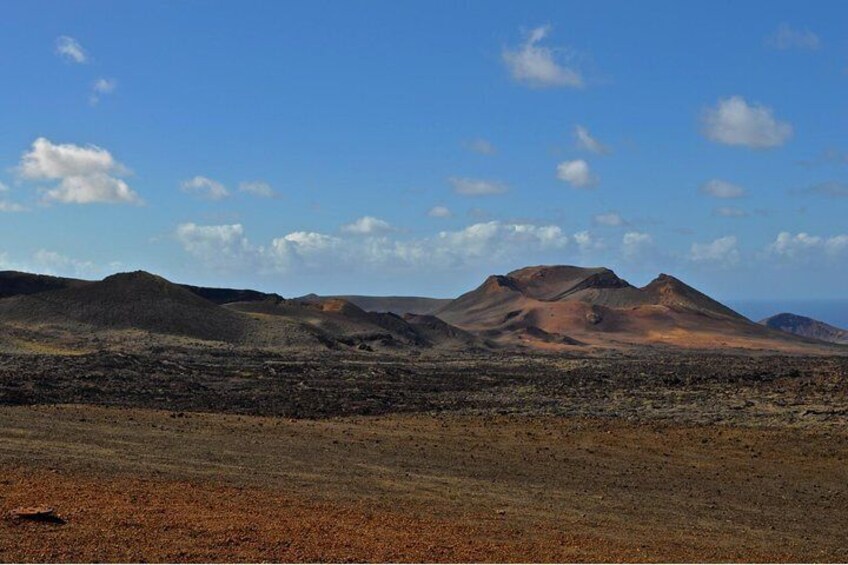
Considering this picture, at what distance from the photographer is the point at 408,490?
57.2 feet

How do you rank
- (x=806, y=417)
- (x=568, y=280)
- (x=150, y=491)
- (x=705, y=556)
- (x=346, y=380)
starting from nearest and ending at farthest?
1. (x=705, y=556)
2. (x=150, y=491)
3. (x=806, y=417)
4. (x=346, y=380)
5. (x=568, y=280)

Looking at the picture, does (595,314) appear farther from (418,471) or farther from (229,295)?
(418,471)

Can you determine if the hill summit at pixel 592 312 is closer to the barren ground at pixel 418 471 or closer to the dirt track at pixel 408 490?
the barren ground at pixel 418 471

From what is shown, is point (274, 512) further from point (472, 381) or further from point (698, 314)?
point (698, 314)

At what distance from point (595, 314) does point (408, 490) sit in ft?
407

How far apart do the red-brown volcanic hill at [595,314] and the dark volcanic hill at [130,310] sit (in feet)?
140

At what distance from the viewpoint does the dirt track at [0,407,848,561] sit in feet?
39.5

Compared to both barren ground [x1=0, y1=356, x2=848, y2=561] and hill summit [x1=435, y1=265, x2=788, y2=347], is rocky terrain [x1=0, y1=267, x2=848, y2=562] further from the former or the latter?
hill summit [x1=435, y1=265, x2=788, y2=347]

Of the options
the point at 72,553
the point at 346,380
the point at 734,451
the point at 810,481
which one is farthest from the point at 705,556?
the point at 346,380

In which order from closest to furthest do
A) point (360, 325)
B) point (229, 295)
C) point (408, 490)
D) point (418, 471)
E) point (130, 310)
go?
point (408, 490) < point (418, 471) < point (130, 310) < point (360, 325) < point (229, 295)

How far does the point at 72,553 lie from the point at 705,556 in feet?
27.1

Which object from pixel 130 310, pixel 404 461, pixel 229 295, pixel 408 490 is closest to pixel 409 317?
pixel 229 295

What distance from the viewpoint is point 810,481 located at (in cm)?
2192

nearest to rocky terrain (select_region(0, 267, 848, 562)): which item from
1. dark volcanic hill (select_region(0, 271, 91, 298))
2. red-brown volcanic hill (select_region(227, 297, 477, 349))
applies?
red-brown volcanic hill (select_region(227, 297, 477, 349))
